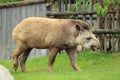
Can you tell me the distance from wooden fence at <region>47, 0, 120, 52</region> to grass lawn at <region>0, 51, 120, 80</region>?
0.60 metres

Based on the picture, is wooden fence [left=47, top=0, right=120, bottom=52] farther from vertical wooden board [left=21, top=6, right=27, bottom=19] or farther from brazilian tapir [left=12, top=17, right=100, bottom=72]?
brazilian tapir [left=12, top=17, right=100, bottom=72]

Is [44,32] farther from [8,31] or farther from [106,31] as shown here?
[8,31]

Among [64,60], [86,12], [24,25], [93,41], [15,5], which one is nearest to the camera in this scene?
[93,41]

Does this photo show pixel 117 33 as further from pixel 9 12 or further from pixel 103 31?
pixel 9 12

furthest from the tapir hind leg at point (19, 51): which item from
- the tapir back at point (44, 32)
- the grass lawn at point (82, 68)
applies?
the grass lawn at point (82, 68)

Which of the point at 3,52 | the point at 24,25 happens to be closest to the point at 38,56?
the point at 3,52

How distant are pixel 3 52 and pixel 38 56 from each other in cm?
144

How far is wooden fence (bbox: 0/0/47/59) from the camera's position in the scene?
16266 millimetres

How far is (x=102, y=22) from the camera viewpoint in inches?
611

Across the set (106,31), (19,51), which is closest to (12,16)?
(106,31)

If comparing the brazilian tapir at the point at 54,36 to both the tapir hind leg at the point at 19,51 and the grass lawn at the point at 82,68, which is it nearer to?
the tapir hind leg at the point at 19,51

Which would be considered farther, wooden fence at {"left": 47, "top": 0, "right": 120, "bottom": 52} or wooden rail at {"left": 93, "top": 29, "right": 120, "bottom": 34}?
wooden fence at {"left": 47, "top": 0, "right": 120, "bottom": 52}

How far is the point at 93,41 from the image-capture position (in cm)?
1136

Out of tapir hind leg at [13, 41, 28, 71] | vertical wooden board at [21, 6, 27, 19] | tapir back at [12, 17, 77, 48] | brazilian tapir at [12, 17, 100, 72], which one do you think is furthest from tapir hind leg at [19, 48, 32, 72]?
vertical wooden board at [21, 6, 27, 19]
